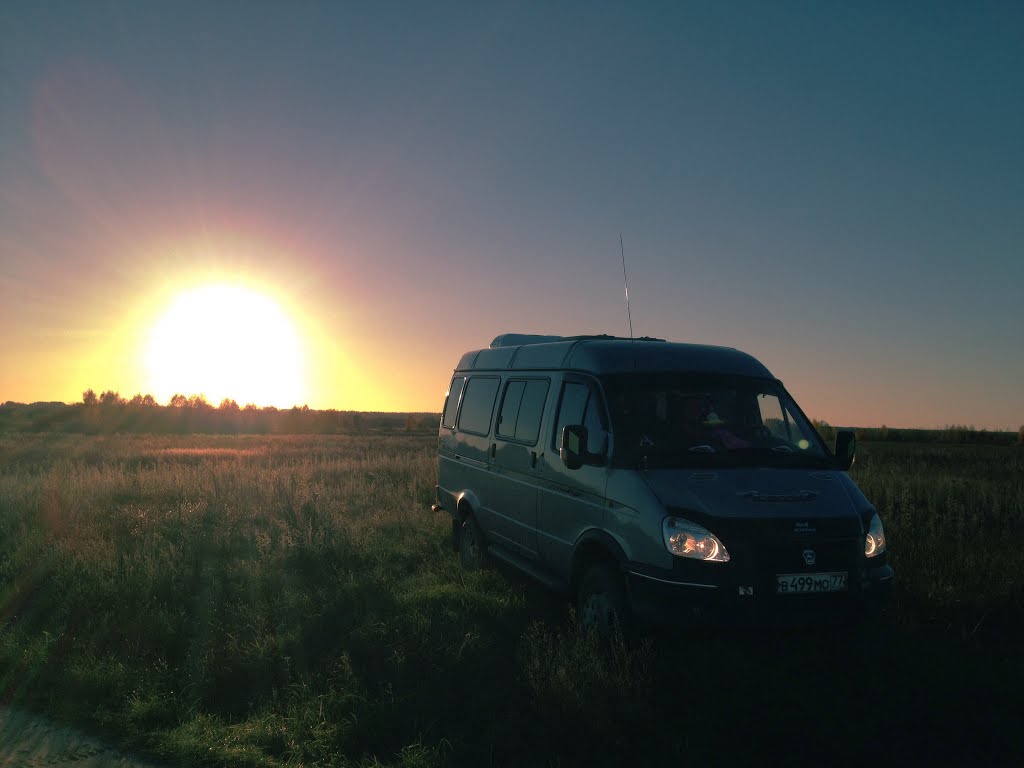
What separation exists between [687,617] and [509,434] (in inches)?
129

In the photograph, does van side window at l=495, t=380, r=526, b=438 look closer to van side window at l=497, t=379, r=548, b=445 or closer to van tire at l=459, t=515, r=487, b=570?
van side window at l=497, t=379, r=548, b=445

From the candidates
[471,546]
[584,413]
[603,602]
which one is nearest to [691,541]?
[603,602]

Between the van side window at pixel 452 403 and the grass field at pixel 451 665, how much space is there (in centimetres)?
169

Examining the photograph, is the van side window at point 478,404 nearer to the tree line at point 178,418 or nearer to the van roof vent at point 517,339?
the van roof vent at point 517,339

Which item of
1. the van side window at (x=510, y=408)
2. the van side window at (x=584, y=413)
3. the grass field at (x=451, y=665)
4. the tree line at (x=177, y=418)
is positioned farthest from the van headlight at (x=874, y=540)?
the tree line at (x=177, y=418)

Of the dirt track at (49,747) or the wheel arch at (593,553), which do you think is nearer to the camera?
the dirt track at (49,747)

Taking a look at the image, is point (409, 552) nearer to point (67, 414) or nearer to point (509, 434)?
point (509, 434)

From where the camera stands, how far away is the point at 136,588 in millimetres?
7828

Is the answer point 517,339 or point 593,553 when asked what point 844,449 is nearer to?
point 593,553

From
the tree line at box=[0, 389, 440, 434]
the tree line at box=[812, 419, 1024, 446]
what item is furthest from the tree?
the tree line at box=[812, 419, 1024, 446]

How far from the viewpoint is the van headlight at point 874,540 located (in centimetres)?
532

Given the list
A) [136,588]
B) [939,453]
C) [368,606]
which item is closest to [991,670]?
[368,606]

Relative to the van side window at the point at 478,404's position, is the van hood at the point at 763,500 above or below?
below

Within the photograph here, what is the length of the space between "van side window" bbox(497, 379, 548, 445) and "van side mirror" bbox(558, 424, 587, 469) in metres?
1.18
